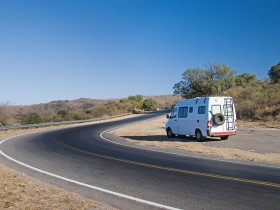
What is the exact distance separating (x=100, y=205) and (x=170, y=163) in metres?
6.99

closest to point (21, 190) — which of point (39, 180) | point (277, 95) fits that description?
point (39, 180)

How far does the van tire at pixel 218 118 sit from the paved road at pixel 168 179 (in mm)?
6328

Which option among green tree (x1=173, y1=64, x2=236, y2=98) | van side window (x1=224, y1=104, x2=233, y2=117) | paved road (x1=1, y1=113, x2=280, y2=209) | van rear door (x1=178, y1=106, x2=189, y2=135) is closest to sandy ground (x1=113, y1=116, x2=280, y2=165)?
van rear door (x1=178, y1=106, x2=189, y2=135)

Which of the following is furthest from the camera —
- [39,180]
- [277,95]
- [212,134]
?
[277,95]

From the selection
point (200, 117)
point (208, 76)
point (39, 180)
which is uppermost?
point (208, 76)

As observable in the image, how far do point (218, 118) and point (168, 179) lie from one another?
1271cm

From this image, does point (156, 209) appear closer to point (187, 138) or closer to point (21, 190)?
point (21, 190)

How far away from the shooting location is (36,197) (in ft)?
31.1

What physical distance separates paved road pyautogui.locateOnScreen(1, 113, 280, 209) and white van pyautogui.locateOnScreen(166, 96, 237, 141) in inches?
247

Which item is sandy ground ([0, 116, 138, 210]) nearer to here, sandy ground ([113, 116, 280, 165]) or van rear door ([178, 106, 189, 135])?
sandy ground ([113, 116, 280, 165])

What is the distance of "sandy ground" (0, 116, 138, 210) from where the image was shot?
8.54m

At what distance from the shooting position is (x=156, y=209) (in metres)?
8.23

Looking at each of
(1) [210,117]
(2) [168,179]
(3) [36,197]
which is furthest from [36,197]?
(1) [210,117]

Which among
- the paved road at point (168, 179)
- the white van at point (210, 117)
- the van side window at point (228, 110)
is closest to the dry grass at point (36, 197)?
the paved road at point (168, 179)
